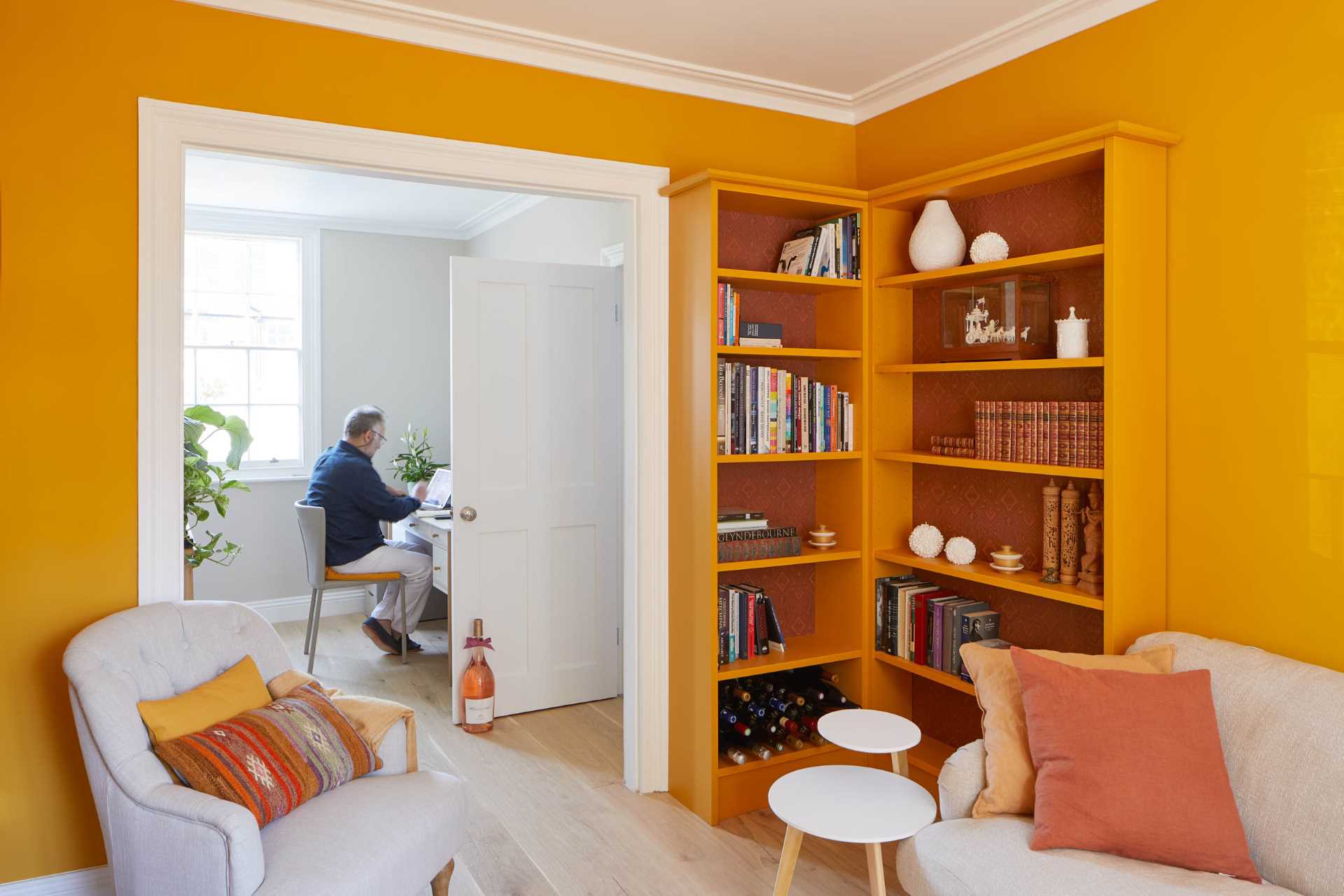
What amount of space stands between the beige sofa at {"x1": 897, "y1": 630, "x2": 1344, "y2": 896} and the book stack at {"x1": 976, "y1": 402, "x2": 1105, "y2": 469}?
678mm

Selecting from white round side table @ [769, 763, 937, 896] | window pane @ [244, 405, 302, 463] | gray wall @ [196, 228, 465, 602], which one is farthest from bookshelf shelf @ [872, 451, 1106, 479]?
window pane @ [244, 405, 302, 463]

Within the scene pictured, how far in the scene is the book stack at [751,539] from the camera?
3.28 metres

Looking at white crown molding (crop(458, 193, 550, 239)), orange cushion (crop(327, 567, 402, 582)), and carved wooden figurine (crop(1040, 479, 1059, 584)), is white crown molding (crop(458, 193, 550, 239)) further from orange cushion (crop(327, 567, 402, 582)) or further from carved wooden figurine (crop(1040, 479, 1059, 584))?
carved wooden figurine (crop(1040, 479, 1059, 584))

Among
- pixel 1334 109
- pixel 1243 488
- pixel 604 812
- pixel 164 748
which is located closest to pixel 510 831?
pixel 604 812

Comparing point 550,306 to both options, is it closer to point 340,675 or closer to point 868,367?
point 868,367

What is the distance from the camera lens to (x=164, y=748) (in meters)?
2.12

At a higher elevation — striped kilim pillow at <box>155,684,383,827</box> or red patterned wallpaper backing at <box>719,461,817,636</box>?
red patterned wallpaper backing at <box>719,461,817,636</box>

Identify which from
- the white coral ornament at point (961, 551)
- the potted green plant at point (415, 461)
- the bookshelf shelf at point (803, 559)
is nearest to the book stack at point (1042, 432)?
the white coral ornament at point (961, 551)

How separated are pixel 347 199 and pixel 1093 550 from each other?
185 inches

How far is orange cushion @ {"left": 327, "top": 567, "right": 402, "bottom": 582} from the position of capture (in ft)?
16.6

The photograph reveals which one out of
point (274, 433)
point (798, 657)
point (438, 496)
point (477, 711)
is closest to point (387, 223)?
point (274, 433)

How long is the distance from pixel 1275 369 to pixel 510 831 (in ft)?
8.84

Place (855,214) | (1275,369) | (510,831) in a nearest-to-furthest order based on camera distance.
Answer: (1275,369) → (510,831) → (855,214)

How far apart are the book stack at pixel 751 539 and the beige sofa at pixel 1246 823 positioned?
1.17 meters
